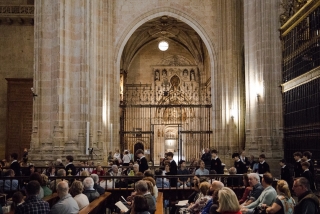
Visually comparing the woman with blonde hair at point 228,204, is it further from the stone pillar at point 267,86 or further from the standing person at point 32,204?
the stone pillar at point 267,86

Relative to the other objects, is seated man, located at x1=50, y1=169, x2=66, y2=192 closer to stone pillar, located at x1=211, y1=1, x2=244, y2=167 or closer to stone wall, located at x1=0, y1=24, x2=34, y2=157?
stone pillar, located at x1=211, y1=1, x2=244, y2=167

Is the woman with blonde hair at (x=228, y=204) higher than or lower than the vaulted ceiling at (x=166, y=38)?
lower

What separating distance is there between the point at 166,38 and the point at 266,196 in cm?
3081

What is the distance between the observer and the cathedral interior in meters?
15.4

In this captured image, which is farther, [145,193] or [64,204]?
[145,193]

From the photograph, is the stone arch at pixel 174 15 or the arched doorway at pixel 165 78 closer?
the stone arch at pixel 174 15

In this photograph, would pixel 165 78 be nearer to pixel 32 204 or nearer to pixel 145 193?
pixel 145 193

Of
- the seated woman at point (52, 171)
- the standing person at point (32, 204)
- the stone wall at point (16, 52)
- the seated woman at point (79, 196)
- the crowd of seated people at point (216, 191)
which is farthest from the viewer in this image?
the stone wall at point (16, 52)

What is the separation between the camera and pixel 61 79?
666 inches

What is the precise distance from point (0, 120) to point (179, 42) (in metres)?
18.0

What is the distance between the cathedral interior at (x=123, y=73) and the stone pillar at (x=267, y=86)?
35 millimetres

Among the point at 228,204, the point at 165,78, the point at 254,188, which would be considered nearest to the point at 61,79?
the point at 254,188

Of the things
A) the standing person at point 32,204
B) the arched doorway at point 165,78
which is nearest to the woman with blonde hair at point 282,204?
the standing person at point 32,204

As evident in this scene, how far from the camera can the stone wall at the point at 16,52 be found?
81.9ft
